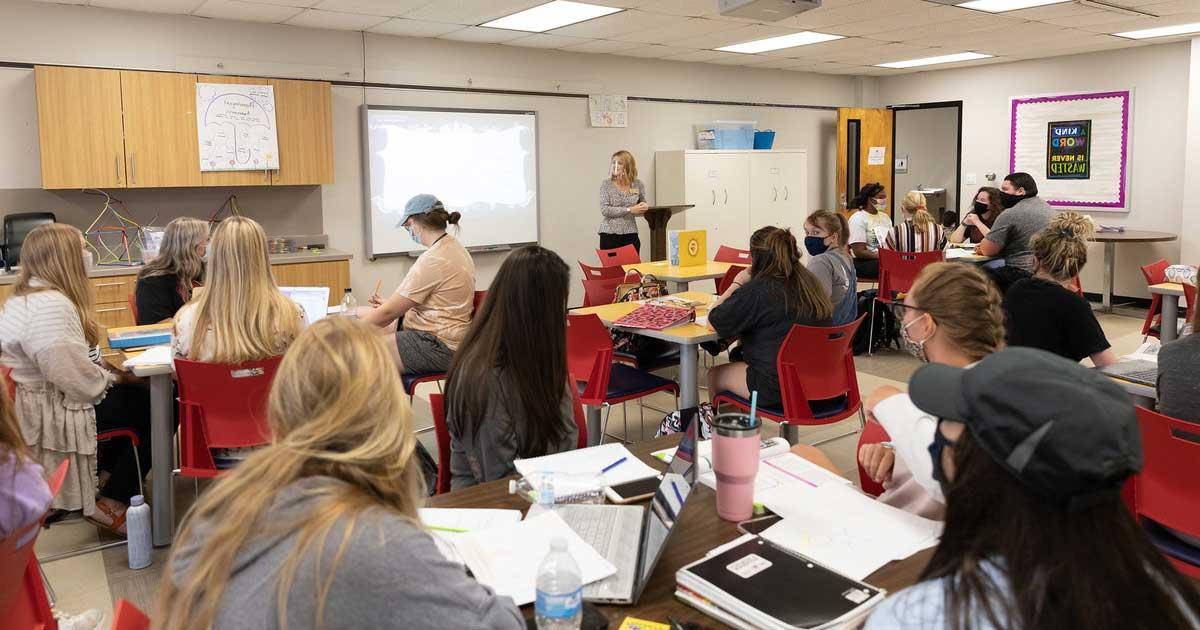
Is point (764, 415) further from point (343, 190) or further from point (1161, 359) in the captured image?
point (343, 190)

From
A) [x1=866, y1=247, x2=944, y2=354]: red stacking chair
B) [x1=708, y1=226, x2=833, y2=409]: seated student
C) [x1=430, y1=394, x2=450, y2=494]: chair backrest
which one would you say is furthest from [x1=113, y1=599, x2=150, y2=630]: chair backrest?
[x1=866, y1=247, x2=944, y2=354]: red stacking chair

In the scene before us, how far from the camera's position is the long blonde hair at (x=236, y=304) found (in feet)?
10.3

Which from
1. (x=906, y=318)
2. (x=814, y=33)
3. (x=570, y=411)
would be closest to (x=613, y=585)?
(x=570, y=411)

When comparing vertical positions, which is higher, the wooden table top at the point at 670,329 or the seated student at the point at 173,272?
the seated student at the point at 173,272

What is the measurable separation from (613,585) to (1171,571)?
0.81 m

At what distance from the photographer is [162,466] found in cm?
348

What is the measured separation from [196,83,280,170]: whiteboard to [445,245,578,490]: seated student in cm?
450

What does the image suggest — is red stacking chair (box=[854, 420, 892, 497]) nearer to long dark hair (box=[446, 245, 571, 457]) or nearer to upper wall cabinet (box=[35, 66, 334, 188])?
long dark hair (box=[446, 245, 571, 457])

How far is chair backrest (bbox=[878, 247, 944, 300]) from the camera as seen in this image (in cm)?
631

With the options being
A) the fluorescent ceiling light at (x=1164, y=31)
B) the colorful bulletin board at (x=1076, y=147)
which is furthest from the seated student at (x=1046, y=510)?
the colorful bulletin board at (x=1076, y=147)

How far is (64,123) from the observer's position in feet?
18.2

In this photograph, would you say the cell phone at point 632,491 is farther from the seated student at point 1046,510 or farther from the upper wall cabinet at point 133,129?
the upper wall cabinet at point 133,129

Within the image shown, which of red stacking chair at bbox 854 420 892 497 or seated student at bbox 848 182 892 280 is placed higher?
seated student at bbox 848 182 892 280

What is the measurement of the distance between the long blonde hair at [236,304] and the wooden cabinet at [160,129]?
3.17 meters
